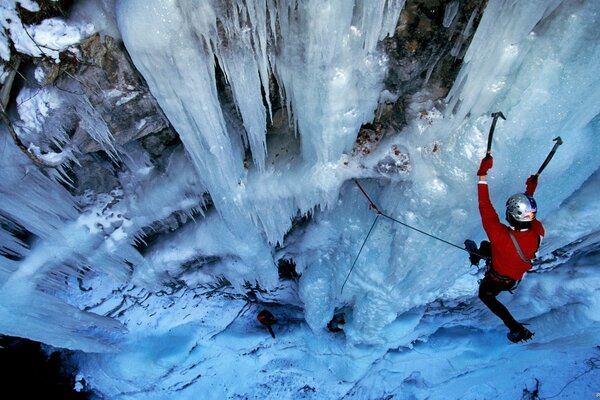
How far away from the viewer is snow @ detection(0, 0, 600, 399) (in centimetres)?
262

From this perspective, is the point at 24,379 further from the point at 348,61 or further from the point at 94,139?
the point at 348,61

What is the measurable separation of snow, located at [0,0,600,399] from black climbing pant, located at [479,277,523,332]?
524 mm

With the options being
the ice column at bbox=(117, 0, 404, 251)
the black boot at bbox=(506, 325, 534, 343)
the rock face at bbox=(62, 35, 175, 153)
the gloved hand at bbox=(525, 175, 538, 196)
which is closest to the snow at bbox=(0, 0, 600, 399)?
the ice column at bbox=(117, 0, 404, 251)

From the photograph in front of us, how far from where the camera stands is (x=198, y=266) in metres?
5.00

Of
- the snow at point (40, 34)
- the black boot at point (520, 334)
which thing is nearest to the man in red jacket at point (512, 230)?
the black boot at point (520, 334)

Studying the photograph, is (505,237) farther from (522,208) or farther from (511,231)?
(522,208)

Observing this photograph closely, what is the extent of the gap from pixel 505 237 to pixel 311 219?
7.06 ft

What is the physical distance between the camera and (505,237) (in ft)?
9.36

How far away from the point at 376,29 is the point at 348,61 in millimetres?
308

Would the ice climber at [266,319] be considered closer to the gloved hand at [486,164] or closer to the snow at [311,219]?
the snow at [311,219]

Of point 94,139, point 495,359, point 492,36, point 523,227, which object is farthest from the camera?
point 495,359

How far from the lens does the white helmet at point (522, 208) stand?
2715 mm

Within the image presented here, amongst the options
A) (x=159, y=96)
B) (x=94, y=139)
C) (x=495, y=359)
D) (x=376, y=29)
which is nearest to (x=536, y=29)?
(x=376, y=29)

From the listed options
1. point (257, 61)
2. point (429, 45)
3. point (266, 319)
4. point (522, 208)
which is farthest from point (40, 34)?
point (266, 319)
